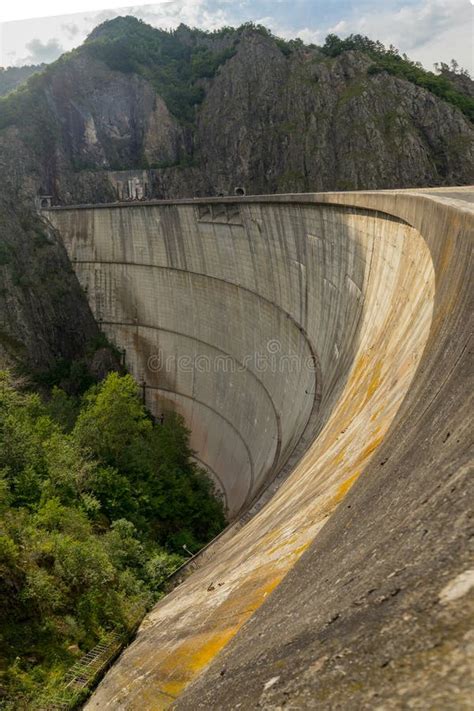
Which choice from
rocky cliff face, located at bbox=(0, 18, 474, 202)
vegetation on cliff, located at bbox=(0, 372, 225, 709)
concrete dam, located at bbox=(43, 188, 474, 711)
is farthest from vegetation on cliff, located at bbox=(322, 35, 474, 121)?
vegetation on cliff, located at bbox=(0, 372, 225, 709)

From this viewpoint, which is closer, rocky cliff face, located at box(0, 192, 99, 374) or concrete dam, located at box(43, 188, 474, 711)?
concrete dam, located at box(43, 188, 474, 711)

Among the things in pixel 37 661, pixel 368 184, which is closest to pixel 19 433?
pixel 37 661

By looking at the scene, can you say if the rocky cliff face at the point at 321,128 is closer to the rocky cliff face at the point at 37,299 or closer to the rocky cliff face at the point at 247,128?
the rocky cliff face at the point at 247,128

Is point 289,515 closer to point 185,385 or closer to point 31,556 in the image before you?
point 31,556

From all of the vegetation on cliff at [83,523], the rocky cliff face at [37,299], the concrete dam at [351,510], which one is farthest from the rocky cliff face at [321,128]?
the vegetation on cliff at [83,523]

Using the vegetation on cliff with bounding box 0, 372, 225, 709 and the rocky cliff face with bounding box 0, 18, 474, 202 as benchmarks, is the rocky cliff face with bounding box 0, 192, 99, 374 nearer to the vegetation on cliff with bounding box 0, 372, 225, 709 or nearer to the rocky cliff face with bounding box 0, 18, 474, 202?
the rocky cliff face with bounding box 0, 18, 474, 202

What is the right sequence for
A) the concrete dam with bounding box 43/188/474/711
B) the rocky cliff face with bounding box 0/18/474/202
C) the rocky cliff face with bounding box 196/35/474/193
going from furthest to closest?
1. the rocky cliff face with bounding box 0/18/474/202
2. the rocky cliff face with bounding box 196/35/474/193
3. the concrete dam with bounding box 43/188/474/711
